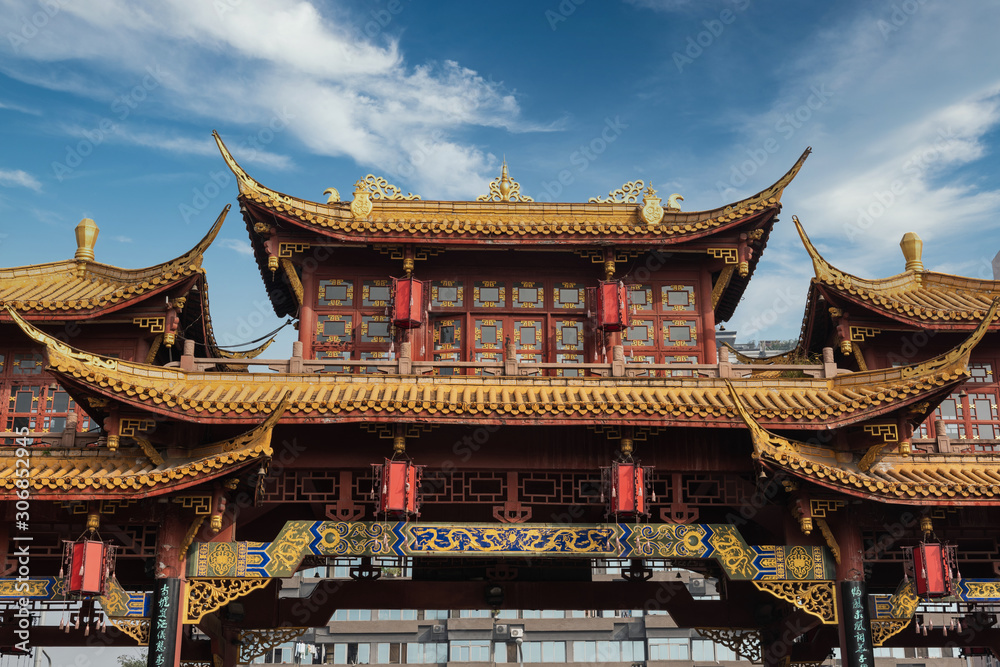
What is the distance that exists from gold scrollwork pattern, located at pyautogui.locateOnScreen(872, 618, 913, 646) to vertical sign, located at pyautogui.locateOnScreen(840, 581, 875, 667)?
0.35 metres

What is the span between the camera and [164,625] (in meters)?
13.0

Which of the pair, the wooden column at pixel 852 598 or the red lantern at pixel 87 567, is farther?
the wooden column at pixel 852 598

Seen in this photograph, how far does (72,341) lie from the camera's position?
16.5 metres

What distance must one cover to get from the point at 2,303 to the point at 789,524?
41.7 ft

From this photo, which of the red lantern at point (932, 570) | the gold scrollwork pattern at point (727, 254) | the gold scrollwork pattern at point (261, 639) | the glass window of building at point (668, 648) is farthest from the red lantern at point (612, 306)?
the glass window of building at point (668, 648)

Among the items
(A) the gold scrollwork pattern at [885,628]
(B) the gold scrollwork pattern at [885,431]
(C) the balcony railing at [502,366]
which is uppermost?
(C) the balcony railing at [502,366]

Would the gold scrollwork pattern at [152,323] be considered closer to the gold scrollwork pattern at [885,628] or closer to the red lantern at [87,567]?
the red lantern at [87,567]

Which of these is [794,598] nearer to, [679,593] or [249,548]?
[679,593]

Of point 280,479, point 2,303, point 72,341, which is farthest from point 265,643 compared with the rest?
point 2,303

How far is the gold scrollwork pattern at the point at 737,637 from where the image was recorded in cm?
1678

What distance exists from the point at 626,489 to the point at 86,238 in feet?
36.2

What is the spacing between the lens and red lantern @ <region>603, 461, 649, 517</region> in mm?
13742

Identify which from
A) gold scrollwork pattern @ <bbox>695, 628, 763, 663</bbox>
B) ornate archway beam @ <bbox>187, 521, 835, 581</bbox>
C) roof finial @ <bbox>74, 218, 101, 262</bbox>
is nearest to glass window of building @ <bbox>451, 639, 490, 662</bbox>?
gold scrollwork pattern @ <bbox>695, 628, 763, 663</bbox>

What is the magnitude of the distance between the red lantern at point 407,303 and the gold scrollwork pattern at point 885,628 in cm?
825
